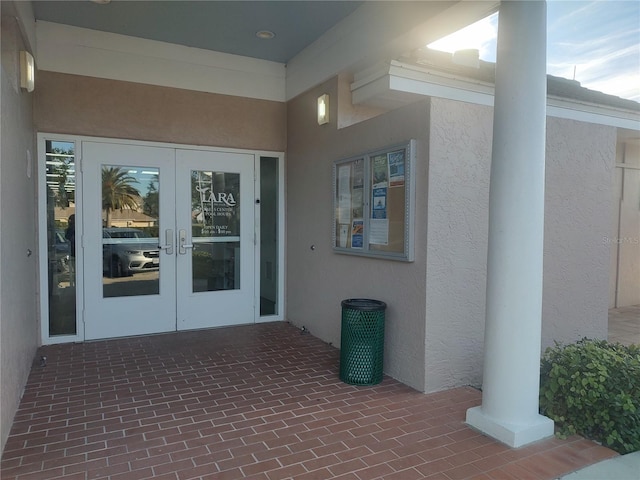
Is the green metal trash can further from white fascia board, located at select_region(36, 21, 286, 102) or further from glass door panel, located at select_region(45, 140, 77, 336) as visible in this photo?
white fascia board, located at select_region(36, 21, 286, 102)

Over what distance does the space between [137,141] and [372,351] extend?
3760 millimetres

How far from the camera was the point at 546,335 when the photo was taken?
15.5 ft

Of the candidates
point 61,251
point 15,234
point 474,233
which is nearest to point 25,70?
point 15,234

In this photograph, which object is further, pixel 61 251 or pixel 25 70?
pixel 61 251

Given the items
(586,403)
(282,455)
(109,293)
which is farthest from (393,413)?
(109,293)

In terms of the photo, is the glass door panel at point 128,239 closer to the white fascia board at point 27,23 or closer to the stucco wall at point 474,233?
the white fascia board at point 27,23

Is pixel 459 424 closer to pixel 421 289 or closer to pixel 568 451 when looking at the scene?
pixel 568 451

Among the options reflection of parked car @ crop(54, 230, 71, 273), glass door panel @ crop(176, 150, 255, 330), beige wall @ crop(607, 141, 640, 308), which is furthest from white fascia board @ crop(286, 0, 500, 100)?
beige wall @ crop(607, 141, 640, 308)

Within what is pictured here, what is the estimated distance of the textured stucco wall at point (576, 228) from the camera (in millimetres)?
4688

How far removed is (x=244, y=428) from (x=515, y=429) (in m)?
1.84

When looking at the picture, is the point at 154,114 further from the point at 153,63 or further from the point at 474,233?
the point at 474,233

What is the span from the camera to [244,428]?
10.4 feet

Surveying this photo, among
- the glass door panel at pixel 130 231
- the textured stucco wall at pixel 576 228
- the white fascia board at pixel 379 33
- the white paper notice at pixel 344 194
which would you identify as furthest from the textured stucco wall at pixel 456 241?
the glass door panel at pixel 130 231

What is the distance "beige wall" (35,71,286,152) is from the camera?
5.04 metres
